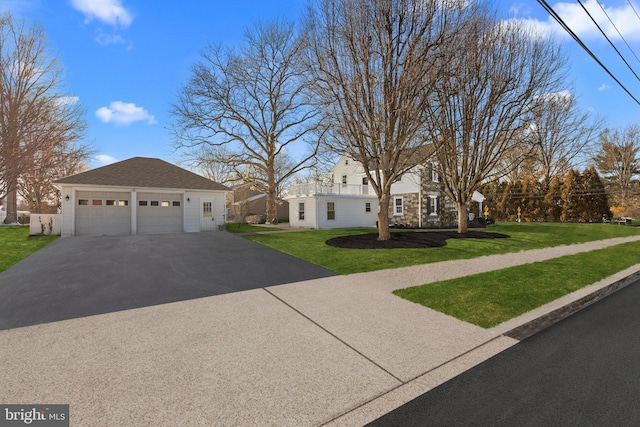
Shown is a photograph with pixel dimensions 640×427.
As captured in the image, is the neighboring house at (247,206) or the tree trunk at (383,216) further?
the neighboring house at (247,206)

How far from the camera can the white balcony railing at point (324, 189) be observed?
74.0 feet

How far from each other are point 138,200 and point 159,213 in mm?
1327

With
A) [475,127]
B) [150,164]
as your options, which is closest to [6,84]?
[150,164]

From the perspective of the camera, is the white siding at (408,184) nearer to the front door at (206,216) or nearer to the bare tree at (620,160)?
the front door at (206,216)

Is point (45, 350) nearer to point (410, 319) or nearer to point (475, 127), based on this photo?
point (410, 319)

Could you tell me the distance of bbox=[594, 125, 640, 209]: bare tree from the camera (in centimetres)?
3550

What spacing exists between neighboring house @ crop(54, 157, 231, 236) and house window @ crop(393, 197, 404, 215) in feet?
45.0

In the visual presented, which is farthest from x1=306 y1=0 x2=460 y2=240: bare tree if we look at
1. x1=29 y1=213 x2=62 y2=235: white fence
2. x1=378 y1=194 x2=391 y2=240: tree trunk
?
x1=29 y1=213 x2=62 y2=235: white fence

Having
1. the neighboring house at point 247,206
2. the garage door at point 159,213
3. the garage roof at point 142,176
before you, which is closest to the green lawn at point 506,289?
the garage door at point 159,213

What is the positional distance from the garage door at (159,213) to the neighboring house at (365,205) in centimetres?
894

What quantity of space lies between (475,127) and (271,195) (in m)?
17.1

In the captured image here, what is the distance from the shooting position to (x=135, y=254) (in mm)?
10336

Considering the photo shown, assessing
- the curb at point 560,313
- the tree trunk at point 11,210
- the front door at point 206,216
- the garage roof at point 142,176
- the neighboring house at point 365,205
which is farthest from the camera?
the tree trunk at point 11,210

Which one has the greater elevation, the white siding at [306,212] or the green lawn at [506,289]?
the white siding at [306,212]
